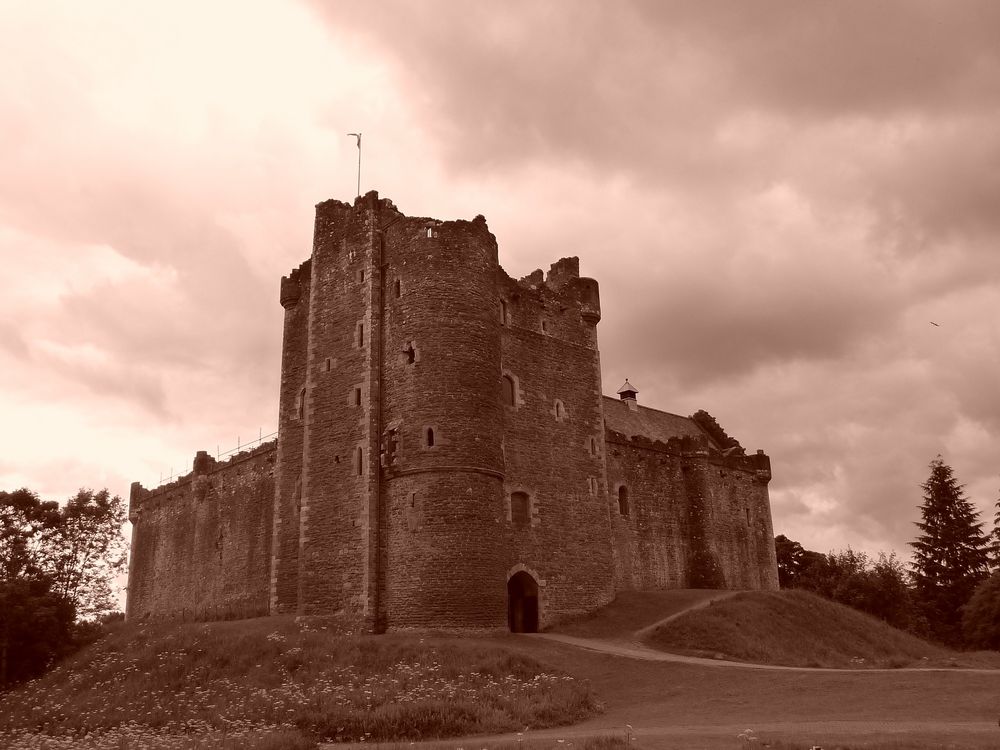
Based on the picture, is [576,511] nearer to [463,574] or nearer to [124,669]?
[463,574]

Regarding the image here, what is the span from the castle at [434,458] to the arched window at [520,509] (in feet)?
0.24

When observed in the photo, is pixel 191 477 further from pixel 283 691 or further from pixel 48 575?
pixel 283 691

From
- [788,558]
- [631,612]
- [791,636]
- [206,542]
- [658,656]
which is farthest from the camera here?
[788,558]

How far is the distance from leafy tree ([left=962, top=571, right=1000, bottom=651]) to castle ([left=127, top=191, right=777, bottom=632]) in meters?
15.3

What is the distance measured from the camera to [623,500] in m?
43.5

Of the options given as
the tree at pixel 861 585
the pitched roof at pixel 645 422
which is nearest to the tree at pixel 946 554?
the tree at pixel 861 585

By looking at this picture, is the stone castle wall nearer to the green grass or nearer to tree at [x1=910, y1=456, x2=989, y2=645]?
the green grass

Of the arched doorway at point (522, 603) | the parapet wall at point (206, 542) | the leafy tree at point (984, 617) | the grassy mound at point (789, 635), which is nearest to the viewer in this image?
the grassy mound at point (789, 635)

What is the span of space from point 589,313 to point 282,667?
2112 cm

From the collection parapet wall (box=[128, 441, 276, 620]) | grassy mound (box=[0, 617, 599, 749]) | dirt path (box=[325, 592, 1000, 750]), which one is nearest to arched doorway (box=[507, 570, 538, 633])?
dirt path (box=[325, 592, 1000, 750])

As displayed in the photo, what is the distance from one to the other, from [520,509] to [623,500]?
10.2 meters

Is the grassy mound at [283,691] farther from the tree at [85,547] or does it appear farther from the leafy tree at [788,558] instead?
the leafy tree at [788,558]

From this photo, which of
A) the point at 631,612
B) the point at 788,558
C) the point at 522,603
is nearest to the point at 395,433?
the point at 522,603

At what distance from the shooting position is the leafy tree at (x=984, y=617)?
47281mm
